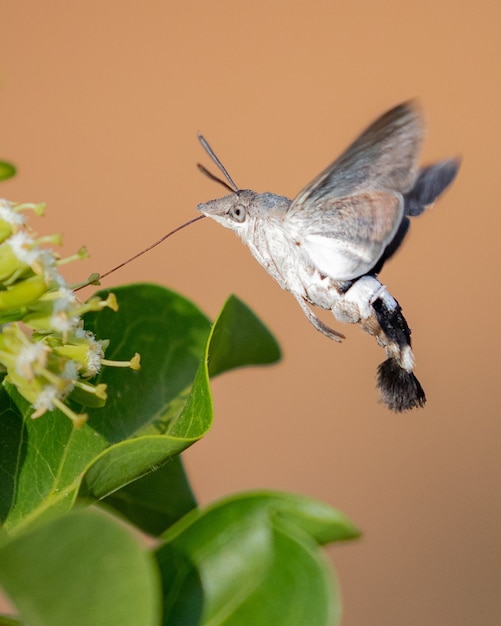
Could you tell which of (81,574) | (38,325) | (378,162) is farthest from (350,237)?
(81,574)

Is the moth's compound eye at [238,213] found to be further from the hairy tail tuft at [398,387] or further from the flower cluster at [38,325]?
the flower cluster at [38,325]

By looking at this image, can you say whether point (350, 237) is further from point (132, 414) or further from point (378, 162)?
point (132, 414)

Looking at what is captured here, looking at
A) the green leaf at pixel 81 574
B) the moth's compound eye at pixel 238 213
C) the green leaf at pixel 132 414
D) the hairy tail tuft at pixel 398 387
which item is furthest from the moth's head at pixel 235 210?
the green leaf at pixel 81 574

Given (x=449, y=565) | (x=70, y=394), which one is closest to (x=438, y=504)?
(x=449, y=565)

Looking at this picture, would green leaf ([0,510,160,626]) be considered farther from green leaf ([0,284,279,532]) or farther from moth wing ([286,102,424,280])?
moth wing ([286,102,424,280])

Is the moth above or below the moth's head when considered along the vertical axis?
below

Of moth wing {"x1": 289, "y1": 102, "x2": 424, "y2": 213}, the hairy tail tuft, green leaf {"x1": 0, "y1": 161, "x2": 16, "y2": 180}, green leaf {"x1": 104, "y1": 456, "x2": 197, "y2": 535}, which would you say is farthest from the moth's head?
green leaf {"x1": 0, "y1": 161, "x2": 16, "y2": 180}

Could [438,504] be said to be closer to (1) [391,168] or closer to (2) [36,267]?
(1) [391,168]
